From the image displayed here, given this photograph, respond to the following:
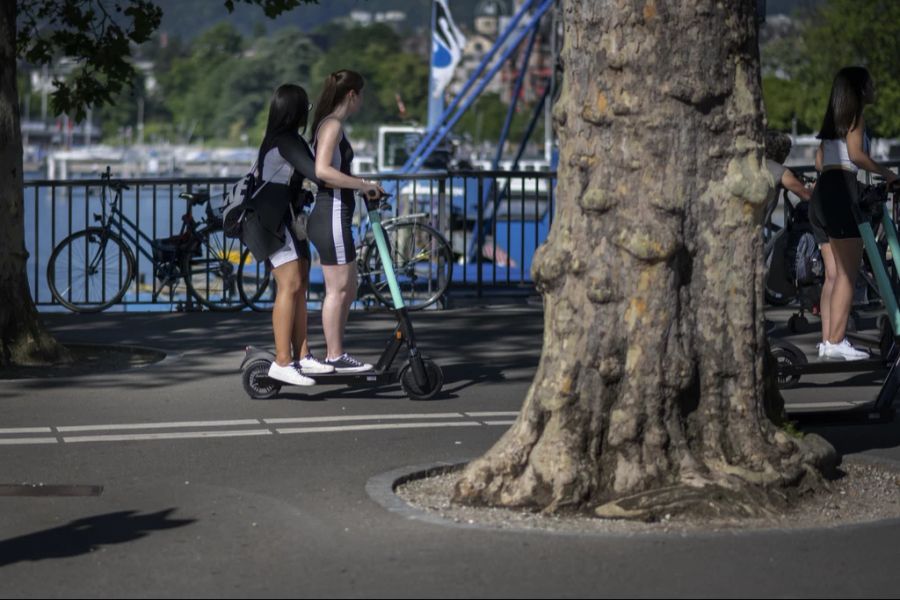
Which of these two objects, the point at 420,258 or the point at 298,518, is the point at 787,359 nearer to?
the point at 298,518

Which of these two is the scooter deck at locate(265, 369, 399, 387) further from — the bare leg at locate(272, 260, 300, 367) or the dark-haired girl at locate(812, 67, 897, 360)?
the dark-haired girl at locate(812, 67, 897, 360)

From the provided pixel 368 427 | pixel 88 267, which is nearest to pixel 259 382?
pixel 368 427

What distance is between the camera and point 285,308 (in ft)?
31.8

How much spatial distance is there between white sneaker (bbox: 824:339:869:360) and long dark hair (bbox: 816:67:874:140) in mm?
1235

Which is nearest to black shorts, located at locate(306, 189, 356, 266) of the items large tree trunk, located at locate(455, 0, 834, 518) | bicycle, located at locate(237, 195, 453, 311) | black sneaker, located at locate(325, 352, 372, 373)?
black sneaker, located at locate(325, 352, 372, 373)

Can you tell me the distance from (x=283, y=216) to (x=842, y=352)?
341 cm

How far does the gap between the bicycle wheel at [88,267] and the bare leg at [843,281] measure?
24.0 ft

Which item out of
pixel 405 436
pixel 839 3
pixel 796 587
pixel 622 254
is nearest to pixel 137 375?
pixel 405 436

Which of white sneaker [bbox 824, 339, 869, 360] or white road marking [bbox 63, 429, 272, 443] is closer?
white road marking [bbox 63, 429, 272, 443]

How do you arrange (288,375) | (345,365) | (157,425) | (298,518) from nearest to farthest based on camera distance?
(298,518)
(157,425)
(288,375)
(345,365)

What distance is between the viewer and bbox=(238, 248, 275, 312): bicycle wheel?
51.5 ft

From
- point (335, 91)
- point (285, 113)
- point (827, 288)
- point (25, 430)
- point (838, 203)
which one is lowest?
point (25, 430)

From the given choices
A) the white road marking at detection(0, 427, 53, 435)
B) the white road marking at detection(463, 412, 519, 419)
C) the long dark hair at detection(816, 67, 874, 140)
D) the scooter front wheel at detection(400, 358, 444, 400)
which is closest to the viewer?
the white road marking at detection(0, 427, 53, 435)

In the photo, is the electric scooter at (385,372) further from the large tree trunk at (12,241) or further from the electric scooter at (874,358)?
the large tree trunk at (12,241)
